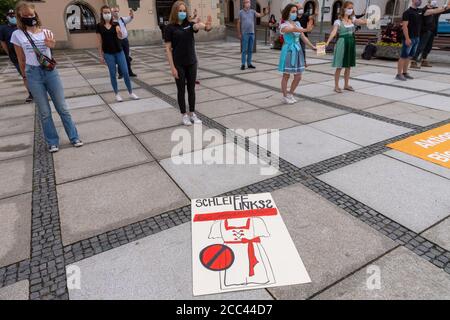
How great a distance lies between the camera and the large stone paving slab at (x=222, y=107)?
5.84 m

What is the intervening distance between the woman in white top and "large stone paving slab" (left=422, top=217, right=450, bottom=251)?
14.9 ft

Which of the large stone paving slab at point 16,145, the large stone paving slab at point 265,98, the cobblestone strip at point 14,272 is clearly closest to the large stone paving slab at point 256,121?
the large stone paving slab at point 265,98

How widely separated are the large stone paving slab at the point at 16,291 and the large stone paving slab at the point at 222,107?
4079 mm

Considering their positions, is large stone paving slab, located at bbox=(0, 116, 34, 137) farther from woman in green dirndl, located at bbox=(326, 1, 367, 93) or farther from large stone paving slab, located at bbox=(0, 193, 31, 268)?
woman in green dirndl, located at bbox=(326, 1, 367, 93)

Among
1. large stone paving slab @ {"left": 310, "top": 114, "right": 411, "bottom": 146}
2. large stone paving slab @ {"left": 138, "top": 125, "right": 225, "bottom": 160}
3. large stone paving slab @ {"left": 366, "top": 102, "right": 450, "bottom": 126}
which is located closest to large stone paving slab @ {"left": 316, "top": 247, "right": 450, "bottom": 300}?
large stone paving slab @ {"left": 310, "top": 114, "right": 411, "bottom": 146}

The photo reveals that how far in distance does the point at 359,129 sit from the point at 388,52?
26.3 feet

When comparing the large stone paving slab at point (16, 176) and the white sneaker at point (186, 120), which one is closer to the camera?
the large stone paving slab at point (16, 176)

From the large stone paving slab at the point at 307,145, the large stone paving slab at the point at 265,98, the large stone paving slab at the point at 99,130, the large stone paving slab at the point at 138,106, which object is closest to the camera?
the large stone paving slab at the point at 307,145

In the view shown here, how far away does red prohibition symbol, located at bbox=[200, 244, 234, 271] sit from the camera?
223 cm

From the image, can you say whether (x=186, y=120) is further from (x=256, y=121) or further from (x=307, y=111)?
(x=307, y=111)

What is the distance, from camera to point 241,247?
94.3 inches

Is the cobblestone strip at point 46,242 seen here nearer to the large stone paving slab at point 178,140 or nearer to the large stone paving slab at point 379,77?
the large stone paving slab at point 178,140
